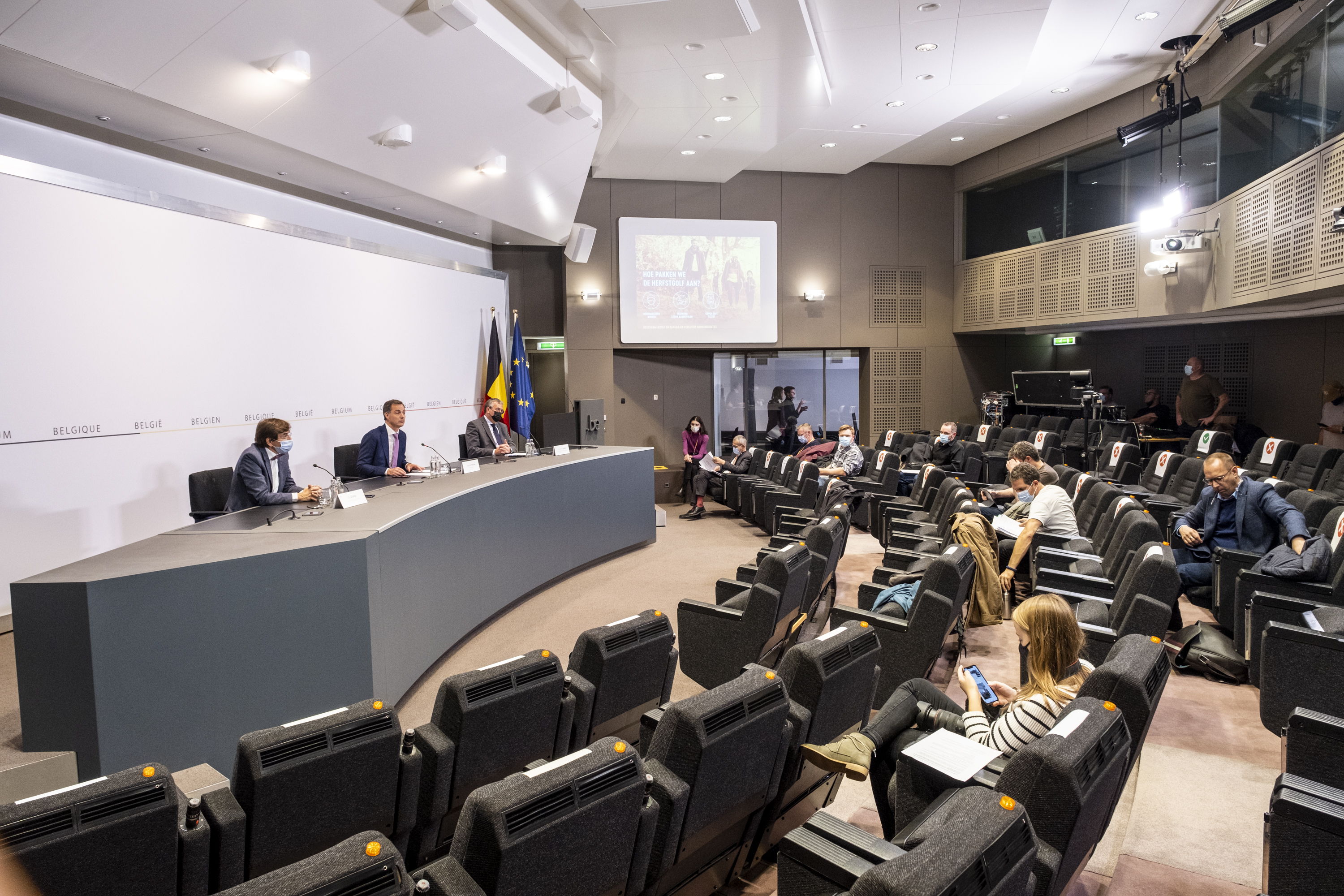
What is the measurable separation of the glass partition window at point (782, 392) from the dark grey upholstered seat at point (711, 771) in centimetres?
1028

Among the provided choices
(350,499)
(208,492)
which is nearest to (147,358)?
(208,492)

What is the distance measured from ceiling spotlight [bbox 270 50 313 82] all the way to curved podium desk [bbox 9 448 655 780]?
262 cm

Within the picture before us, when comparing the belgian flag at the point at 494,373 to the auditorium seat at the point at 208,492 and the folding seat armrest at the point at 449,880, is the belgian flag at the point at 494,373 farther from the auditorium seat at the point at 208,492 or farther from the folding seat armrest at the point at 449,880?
the folding seat armrest at the point at 449,880

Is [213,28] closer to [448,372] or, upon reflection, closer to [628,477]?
[628,477]

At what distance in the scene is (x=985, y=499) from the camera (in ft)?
23.0

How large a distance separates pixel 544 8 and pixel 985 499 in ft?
17.5

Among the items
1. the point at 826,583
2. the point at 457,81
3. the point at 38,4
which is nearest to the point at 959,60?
the point at 457,81

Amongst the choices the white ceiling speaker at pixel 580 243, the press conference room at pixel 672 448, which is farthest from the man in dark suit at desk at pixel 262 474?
the white ceiling speaker at pixel 580 243

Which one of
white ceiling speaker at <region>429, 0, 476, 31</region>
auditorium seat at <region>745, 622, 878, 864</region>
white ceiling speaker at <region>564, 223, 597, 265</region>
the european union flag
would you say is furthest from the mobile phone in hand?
white ceiling speaker at <region>564, 223, 597, 265</region>

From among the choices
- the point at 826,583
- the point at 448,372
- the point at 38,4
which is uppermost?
the point at 38,4

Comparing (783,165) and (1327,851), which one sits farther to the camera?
(783,165)

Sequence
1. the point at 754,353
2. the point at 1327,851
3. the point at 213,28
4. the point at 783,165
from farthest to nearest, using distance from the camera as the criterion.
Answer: the point at 754,353
the point at 783,165
the point at 213,28
the point at 1327,851

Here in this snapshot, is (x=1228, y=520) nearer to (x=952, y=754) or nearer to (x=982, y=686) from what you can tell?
(x=982, y=686)

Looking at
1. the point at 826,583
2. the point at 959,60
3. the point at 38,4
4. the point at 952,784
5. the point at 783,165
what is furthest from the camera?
the point at 783,165
